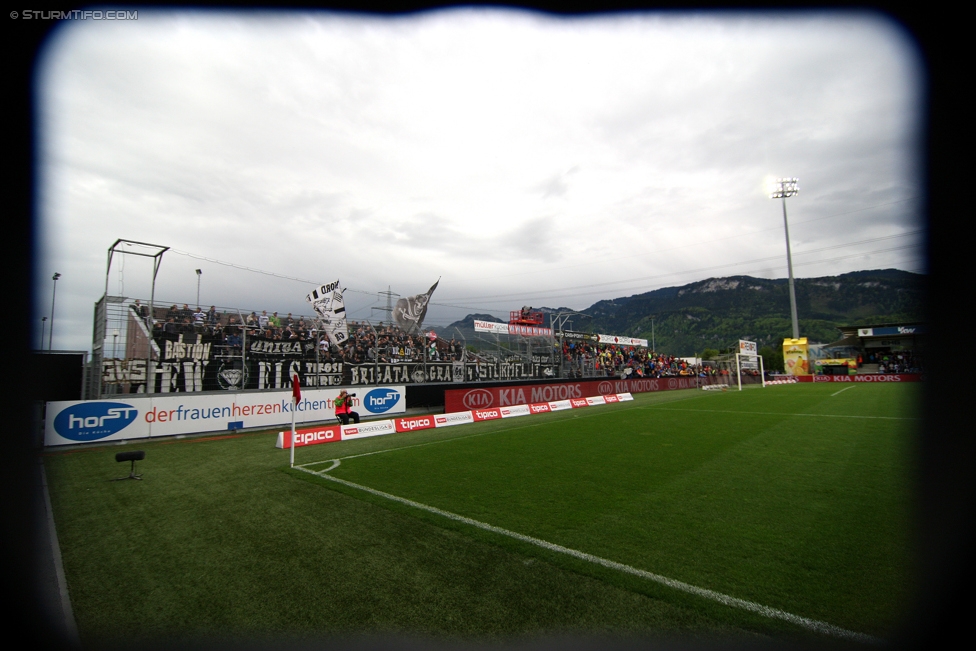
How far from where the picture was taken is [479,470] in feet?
29.9

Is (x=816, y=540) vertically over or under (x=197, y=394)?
under

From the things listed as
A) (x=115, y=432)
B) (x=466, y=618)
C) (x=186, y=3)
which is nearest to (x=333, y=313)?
(x=115, y=432)

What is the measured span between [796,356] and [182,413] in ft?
213

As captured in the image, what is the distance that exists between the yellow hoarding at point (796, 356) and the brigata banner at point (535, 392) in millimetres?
31672

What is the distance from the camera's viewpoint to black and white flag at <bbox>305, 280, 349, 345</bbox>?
17828mm

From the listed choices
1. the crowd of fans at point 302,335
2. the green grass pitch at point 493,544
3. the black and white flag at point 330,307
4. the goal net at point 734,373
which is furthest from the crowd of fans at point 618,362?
the green grass pitch at point 493,544

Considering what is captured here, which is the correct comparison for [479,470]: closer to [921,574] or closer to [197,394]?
[921,574]

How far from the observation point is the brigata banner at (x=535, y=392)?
2020 cm

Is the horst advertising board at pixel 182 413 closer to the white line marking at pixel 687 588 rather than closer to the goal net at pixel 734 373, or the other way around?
the white line marking at pixel 687 588

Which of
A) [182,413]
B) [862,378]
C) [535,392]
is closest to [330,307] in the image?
[182,413]

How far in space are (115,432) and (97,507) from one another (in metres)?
8.20

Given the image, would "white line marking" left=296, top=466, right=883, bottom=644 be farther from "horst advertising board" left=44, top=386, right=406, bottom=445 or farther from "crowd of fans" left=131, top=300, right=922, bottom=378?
"horst advertising board" left=44, top=386, right=406, bottom=445

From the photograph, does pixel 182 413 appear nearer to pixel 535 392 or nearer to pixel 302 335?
pixel 302 335

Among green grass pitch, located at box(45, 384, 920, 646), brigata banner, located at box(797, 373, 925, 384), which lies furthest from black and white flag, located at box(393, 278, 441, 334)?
brigata banner, located at box(797, 373, 925, 384)
